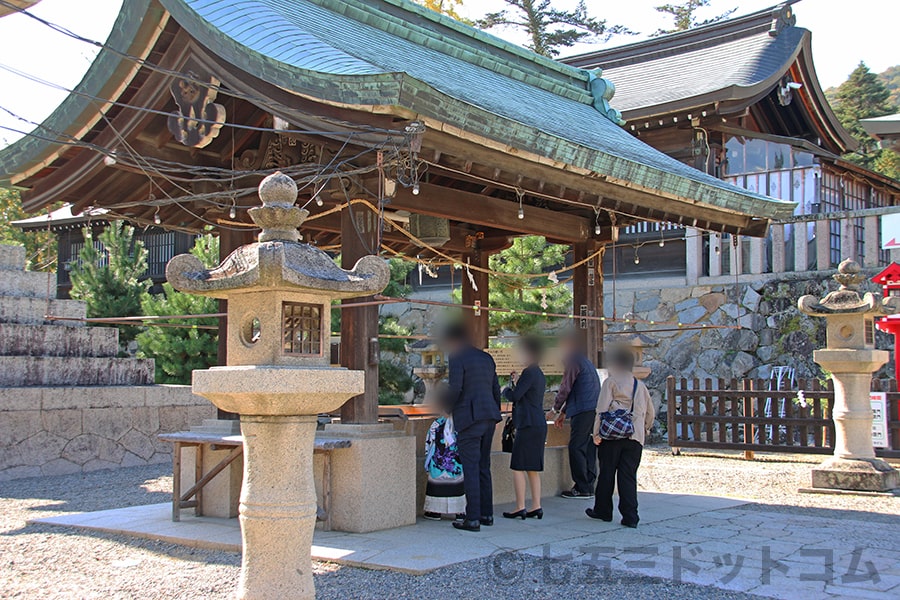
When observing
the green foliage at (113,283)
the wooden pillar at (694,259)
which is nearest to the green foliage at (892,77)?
the wooden pillar at (694,259)

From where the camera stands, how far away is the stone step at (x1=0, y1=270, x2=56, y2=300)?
13125 mm

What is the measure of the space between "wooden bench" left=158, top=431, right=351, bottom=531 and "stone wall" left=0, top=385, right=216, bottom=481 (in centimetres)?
485

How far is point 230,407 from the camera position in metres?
4.62

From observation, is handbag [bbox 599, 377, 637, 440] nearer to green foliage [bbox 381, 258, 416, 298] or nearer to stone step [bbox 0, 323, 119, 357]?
green foliage [bbox 381, 258, 416, 298]

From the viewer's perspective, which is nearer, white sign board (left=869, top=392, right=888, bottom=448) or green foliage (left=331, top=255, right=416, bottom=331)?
white sign board (left=869, top=392, right=888, bottom=448)

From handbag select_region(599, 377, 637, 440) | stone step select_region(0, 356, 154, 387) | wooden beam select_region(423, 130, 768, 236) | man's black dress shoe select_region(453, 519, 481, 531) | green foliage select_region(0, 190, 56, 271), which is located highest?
green foliage select_region(0, 190, 56, 271)

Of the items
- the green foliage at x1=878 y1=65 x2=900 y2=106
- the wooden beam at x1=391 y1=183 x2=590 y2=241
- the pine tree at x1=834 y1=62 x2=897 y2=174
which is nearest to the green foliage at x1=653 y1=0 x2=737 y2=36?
the pine tree at x1=834 y1=62 x2=897 y2=174

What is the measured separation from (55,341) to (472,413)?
8384 millimetres

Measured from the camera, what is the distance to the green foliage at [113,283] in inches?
676

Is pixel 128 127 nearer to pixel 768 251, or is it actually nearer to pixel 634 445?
pixel 634 445

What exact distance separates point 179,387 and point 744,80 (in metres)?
12.2

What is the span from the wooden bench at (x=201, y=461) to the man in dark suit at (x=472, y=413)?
100 cm

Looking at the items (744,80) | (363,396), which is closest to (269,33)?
(363,396)

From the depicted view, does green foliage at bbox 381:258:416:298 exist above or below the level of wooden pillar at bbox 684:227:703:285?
below
